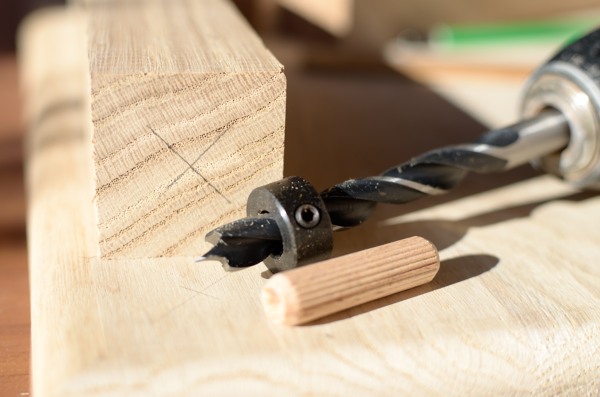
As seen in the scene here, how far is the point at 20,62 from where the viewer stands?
1227 millimetres

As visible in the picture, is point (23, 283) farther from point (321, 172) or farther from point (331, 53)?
point (331, 53)

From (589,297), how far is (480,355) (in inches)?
4.5

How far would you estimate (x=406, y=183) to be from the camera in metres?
0.54

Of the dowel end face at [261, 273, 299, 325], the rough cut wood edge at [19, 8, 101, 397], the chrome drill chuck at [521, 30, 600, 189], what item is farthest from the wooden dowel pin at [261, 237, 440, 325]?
the chrome drill chuck at [521, 30, 600, 189]

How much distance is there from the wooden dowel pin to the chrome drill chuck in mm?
209

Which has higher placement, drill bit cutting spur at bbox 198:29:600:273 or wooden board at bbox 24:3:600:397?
drill bit cutting spur at bbox 198:29:600:273

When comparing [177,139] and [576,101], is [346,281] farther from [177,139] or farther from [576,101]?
[576,101]

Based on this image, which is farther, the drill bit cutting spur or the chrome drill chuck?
the chrome drill chuck

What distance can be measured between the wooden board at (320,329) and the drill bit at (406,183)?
1.6 inches

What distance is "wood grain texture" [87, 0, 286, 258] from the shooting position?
1.57 feet

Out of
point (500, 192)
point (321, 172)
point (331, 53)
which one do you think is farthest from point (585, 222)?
point (331, 53)

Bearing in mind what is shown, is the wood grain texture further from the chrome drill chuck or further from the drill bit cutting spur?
the chrome drill chuck

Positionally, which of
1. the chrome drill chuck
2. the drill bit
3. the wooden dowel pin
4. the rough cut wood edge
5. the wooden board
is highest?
the chrome drill chuck

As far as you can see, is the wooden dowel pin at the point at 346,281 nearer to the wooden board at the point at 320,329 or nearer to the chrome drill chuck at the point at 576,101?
the wooden board at the point at 320,329
